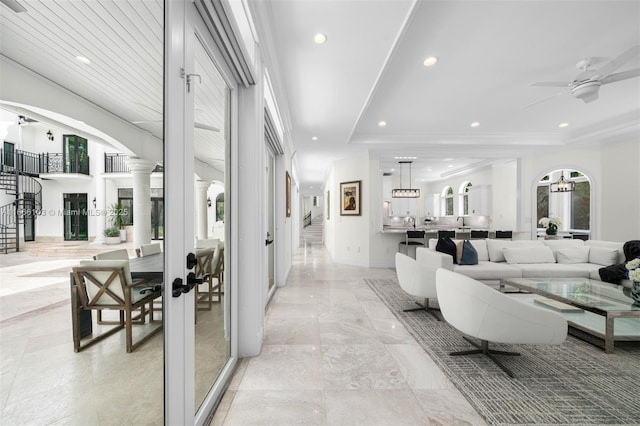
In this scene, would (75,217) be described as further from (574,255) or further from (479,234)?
(479,234)

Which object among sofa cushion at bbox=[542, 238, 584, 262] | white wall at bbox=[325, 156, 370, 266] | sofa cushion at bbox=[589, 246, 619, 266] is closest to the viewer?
sofa cushion at bbox=[589, 246, 619, 266]

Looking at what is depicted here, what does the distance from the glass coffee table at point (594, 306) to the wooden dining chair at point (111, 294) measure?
3492 mm

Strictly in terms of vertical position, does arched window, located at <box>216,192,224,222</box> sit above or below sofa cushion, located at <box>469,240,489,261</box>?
above

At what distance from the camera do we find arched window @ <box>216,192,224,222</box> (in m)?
1.84

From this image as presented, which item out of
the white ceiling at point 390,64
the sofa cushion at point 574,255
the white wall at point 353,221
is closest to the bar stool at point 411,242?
the white wall at point 353,221

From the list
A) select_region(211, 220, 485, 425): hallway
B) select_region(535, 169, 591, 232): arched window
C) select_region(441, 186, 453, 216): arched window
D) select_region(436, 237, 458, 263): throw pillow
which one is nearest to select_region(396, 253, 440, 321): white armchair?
select_region(211, 220, 485, 425): hallway

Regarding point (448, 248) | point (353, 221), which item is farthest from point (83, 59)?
point (353, 221)

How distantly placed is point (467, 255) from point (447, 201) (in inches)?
297

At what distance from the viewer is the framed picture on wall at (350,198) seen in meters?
6.66

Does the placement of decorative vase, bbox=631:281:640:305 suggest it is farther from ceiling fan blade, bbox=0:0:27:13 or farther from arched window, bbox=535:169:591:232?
arched window, bbox=535:169:591:232

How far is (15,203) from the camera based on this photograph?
559mm

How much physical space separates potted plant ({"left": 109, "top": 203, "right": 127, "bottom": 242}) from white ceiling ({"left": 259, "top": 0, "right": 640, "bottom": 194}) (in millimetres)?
2064

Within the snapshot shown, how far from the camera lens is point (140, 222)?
1.01 metres

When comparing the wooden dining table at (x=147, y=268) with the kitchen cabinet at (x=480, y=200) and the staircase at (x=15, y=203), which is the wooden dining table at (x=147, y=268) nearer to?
the staircase at (x=15, y=203)
